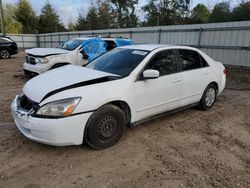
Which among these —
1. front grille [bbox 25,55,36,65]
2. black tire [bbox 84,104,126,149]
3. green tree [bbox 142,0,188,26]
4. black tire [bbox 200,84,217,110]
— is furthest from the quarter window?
green tree [bbox 142,0,188,26]

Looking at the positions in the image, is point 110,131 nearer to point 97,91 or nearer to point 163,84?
point 97,91

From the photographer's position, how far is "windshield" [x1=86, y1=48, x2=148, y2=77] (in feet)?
12.9

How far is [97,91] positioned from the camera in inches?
130

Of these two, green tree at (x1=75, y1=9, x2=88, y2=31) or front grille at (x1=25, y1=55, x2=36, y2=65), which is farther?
green tree at (x1=75, y1=9, x2=88, y2=31)

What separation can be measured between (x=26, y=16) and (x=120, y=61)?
152 feet

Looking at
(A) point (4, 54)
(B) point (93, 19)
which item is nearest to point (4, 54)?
(A) point (4, 54)

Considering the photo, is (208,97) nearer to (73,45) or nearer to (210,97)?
(210,97)

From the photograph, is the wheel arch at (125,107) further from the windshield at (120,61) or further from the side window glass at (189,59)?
the side window glass at (189,59)

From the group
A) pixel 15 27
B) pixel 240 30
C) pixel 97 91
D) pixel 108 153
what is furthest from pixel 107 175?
pixel 15 27

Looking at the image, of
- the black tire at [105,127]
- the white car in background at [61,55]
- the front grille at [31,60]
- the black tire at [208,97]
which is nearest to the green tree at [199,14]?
the white car in background at [61,55]

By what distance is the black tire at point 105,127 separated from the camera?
10.7 feet

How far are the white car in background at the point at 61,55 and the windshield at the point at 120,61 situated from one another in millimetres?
3721

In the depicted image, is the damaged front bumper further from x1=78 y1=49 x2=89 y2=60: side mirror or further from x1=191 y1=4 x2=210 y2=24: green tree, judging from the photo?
x1=191 y1=4 x2=210 y2=24: green tree

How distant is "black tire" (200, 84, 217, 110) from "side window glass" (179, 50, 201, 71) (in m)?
0.65
